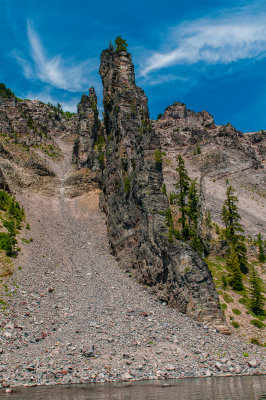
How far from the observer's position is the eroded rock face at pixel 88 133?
88812 millimetres

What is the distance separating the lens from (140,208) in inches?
1918

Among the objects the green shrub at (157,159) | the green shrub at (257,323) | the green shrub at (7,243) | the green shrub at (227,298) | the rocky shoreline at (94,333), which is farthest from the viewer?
the green shrub at (157,159)

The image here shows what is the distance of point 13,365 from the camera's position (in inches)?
848

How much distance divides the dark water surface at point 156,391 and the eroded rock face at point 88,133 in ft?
227

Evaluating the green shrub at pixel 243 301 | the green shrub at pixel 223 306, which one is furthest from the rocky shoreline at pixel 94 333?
the green shrub at pixel 243 301

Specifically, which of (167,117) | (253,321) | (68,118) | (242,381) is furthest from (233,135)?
(242,381)

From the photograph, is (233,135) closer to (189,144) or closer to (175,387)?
(189,144)

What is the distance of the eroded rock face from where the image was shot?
88812 mm

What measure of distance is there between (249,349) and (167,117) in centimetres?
17608

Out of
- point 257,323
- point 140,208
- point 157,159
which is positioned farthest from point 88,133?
point 257,323

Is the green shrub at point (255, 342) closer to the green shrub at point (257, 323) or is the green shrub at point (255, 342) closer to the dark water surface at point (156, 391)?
the green shrub at point (257, 323)

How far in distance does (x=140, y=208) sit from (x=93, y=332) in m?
23.7

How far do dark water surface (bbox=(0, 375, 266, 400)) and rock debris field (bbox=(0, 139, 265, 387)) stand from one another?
1577 millimetres

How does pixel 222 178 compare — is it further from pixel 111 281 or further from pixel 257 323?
pixel 257 323
